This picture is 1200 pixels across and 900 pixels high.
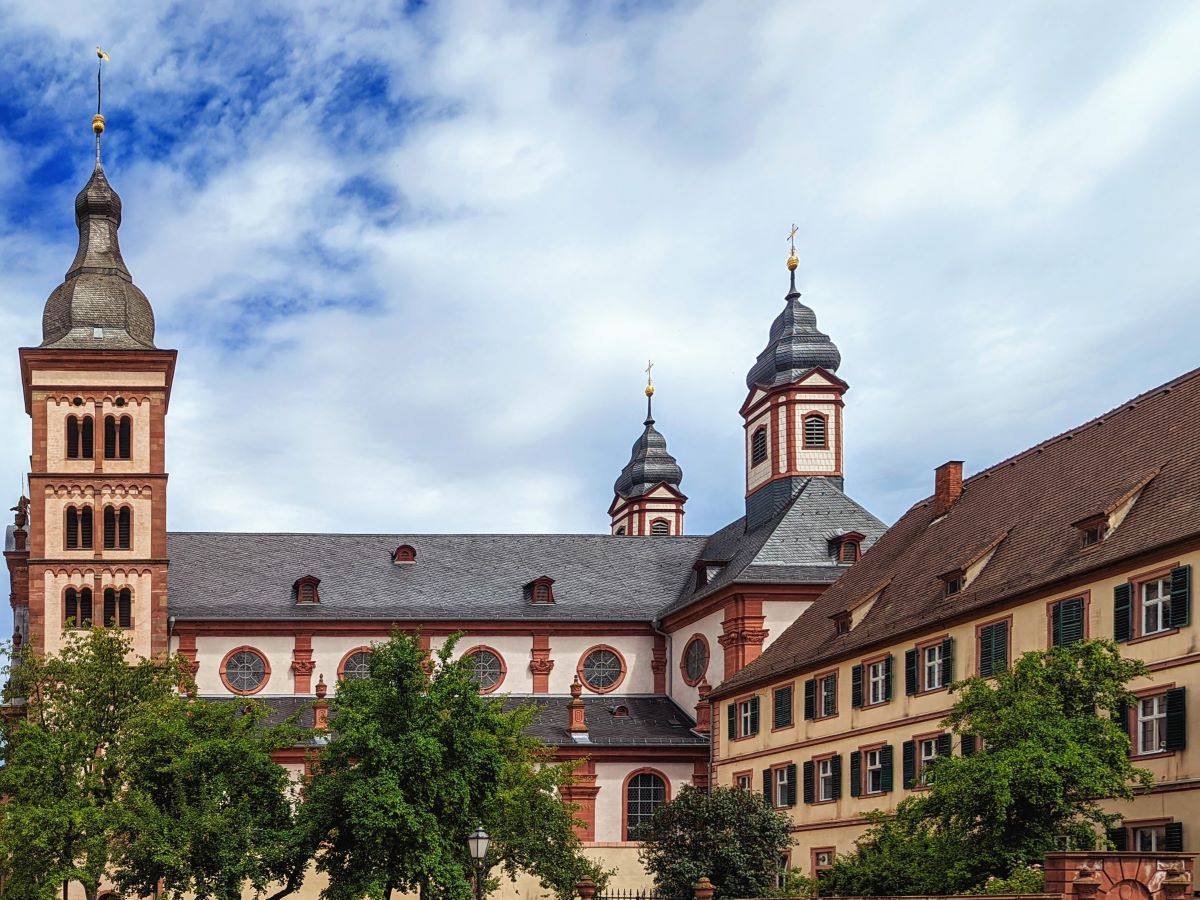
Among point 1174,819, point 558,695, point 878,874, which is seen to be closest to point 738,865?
point 878,874

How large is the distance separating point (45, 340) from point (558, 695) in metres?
25.5

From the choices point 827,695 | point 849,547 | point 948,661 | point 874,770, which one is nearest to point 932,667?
point 948,661

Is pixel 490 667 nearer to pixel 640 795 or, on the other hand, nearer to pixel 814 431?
pixel 640 795

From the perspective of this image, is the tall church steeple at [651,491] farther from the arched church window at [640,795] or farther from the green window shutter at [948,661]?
the green window shutter at [948,661]

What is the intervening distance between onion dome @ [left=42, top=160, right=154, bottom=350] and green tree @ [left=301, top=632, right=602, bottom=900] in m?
34.3

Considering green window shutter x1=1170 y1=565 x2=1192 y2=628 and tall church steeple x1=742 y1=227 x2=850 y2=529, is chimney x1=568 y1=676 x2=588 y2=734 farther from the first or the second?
green window shutter x1=1170 y1=565 x2=1192 y2=628

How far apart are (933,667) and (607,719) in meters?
25.6

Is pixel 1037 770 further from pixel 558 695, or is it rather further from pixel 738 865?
pixel 558 695

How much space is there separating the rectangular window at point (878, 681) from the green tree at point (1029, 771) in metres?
14.0

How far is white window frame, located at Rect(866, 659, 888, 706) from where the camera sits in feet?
162

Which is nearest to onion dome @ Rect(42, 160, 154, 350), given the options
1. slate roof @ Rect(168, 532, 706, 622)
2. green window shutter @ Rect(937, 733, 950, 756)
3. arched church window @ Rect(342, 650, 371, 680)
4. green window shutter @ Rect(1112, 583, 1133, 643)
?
slate roof @ Rect(168, 532, 706, 622)

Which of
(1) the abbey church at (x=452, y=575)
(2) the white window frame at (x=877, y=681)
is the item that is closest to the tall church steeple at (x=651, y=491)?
(1) the abbey church at (x=452, y=575)

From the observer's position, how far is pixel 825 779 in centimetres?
5322

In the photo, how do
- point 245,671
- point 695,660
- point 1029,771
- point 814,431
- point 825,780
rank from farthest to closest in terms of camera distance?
point 814,431 < point 245,671 < point 695,660 < point 825,780 < point 1029,771
